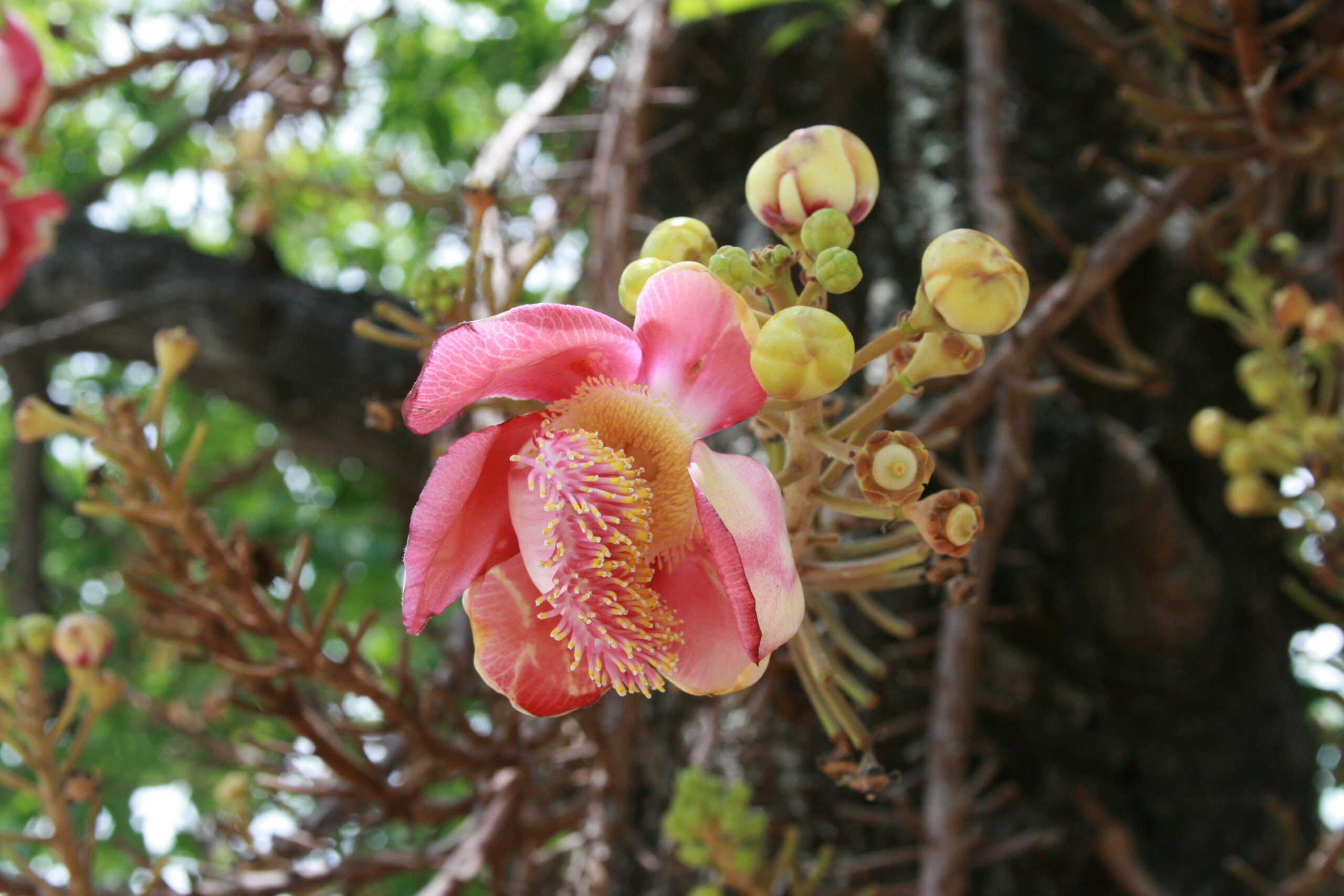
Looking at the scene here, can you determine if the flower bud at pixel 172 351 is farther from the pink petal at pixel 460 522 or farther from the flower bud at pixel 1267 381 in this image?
the flower bud at pixel 1267 381

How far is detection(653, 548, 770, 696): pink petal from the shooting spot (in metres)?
0.57

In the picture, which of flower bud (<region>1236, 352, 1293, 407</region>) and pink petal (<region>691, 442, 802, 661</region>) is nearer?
pink petal (<region>691, 442, 802, 661</region>)

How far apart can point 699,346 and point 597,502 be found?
11 cm

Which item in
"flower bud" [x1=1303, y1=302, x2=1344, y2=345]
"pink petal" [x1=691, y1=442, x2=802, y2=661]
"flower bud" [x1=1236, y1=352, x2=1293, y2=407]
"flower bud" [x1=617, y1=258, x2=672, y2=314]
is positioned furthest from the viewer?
"flower bud" [x1=1236, y1=352, x2=1293, y2=407]

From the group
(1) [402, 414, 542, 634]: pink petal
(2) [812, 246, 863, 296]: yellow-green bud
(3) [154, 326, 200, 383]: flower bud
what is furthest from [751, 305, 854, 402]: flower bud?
(3) [154, 326, 200, 383]: flower bud

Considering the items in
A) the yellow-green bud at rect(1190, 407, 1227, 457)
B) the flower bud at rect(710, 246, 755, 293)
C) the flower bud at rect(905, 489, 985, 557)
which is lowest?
the yellow-green bud at rect(1190, 407, 1227, 457)

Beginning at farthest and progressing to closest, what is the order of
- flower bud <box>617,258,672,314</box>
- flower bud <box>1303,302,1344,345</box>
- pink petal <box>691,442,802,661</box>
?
flower bud <box>1303,302,1344,345</box>, flower bud <box>617,258,672,314</box>, pink petal <box>691,442,802,661</box>

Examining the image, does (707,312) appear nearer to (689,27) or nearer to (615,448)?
(615,448)

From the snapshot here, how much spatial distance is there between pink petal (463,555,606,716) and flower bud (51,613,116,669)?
2.30ft

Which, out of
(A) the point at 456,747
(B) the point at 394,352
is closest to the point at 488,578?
(A) the point at 456,747

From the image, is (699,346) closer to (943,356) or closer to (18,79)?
(943,356)

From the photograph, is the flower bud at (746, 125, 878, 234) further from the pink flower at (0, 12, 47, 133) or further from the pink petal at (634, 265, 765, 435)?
the pink flower at (0, 12, 47, 133)

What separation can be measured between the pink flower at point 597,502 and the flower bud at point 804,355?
0.04 metres

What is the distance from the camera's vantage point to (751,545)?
1.66 ft
